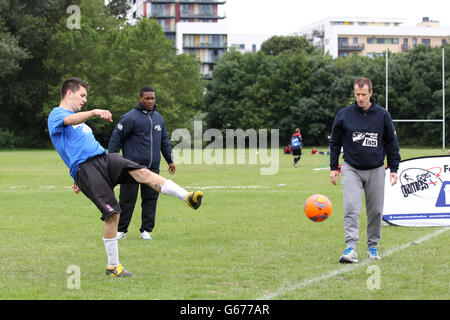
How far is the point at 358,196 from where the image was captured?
7684 mm

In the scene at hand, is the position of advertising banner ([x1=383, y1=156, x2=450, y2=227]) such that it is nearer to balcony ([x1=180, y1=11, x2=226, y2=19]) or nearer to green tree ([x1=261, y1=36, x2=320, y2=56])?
green tree ([x1=261, y1=36, x2=320, y2=56])

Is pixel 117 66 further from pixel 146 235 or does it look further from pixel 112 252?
pixel 112 252

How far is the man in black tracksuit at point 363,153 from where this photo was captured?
759 cm

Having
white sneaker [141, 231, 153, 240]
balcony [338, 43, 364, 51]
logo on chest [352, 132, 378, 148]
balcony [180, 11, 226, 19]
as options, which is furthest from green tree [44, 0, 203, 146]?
balcony [180, 11, 226, 19]

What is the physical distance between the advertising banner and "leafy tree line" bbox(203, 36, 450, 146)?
159 feet

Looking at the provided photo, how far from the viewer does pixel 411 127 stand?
58312mm

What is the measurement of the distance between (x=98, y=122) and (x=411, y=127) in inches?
1144

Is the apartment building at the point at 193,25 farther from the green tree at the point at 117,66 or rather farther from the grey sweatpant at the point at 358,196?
the grey sweatpant at the point at 358,196

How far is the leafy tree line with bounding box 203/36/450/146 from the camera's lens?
59594 mm

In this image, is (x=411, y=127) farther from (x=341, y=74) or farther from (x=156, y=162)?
(x=156, y=162)

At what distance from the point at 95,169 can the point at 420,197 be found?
5896 millimetres
